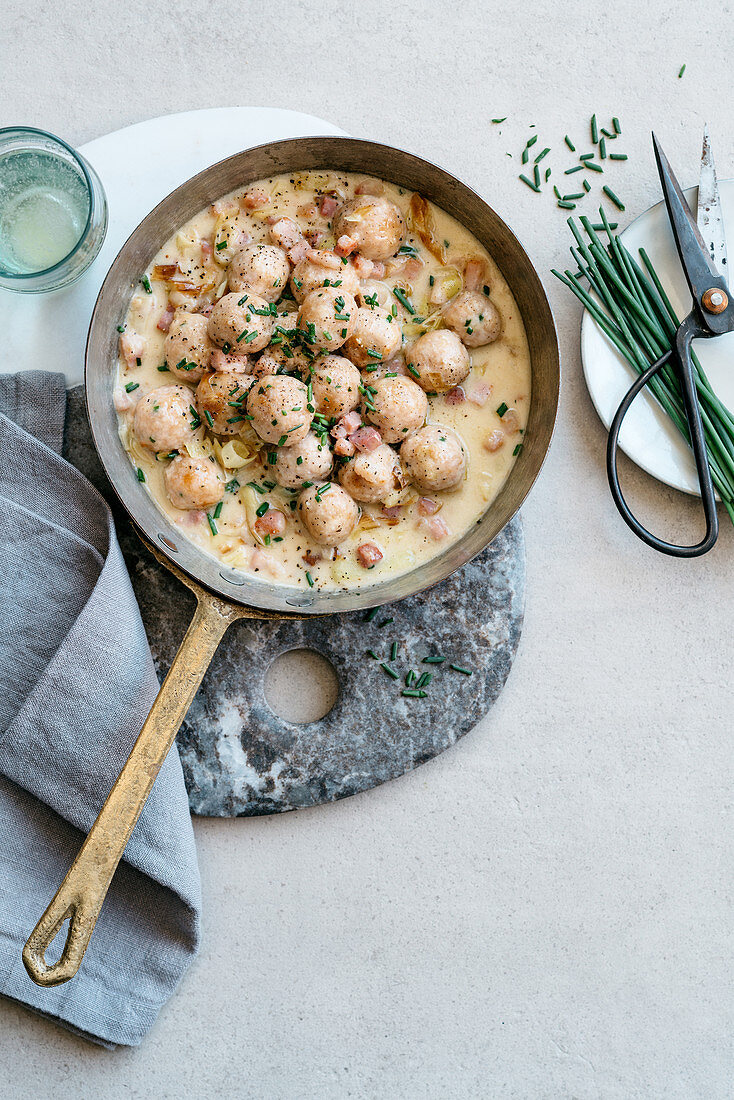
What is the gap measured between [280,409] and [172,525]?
1.30ft

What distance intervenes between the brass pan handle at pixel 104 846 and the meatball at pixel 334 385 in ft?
2.12

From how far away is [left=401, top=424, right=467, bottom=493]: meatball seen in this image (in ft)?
6.43

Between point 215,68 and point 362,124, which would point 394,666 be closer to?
point 362,124

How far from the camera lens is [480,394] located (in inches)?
81.9

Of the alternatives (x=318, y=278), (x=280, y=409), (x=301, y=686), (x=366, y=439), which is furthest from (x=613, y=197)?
(x=301, y=686)

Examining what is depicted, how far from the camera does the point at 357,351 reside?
199cm

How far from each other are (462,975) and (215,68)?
240 cm

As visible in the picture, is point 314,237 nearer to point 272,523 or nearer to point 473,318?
point 473,318

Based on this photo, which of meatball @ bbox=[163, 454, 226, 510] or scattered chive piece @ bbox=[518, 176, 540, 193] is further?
scattered chive piece @ bbox=[518, 176, 540, 193]

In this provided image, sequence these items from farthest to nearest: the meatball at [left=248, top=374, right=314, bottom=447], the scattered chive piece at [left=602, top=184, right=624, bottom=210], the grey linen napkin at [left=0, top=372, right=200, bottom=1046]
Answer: the scattered chive piece at [left=602, top=184, right=624, bottom=210], the grey linen napkin at [left=0, top=372, right=200, bottom=1046], the meatball at [left=248, top=374, right=314, bottom=447]

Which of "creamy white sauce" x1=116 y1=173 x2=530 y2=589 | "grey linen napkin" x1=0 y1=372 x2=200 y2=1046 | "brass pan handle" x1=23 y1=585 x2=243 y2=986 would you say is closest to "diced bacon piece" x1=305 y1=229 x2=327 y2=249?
"creamy white sauce" x1=116 y1=173 x2=530 y2=589

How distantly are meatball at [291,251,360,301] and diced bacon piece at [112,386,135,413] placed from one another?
0.46 meters

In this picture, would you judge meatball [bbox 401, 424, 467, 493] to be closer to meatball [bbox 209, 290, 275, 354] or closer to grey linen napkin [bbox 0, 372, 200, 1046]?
meatball [bbox 209, 290, 275, 354]

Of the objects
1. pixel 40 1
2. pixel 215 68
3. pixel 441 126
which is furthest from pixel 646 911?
pixel 40 1
